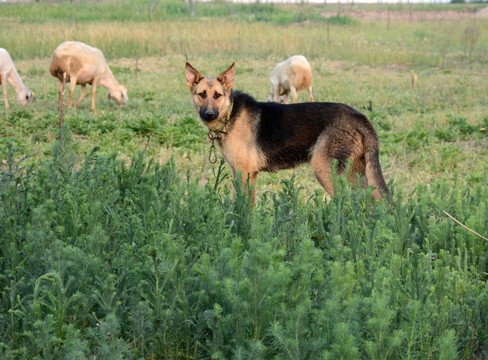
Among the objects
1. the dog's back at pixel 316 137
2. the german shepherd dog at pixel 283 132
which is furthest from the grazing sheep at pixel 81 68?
the dog's back at pixel 316 137

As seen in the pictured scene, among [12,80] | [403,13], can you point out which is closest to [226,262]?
[12,80]

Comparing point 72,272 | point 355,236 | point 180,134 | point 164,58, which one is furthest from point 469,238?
point 164,58

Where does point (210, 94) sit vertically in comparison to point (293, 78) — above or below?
above

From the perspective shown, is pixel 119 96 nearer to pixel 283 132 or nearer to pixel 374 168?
pixel 283 132

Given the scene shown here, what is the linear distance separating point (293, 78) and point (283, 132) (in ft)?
27.0

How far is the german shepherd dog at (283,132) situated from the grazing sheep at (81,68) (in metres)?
7.51

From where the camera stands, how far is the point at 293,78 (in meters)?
13.5

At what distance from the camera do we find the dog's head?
5586 mm

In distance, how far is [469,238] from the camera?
3.52 m

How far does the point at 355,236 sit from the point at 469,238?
0.77 meters

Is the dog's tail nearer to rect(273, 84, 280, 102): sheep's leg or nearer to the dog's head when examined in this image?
the dog's head

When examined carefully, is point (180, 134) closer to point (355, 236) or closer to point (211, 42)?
point (355, 236)

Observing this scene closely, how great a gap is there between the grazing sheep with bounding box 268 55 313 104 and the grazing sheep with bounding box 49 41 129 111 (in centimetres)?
347

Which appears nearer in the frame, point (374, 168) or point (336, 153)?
point (374, 168)
